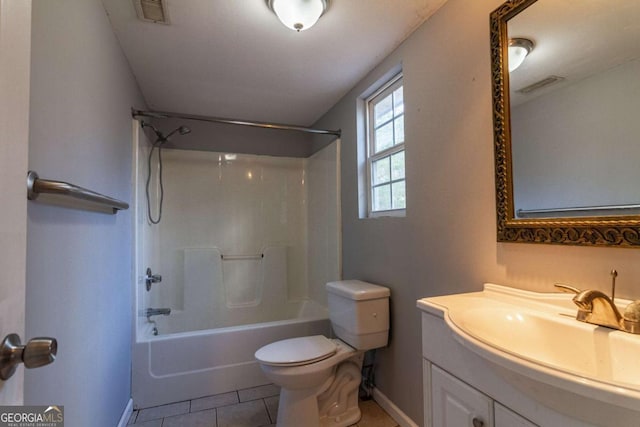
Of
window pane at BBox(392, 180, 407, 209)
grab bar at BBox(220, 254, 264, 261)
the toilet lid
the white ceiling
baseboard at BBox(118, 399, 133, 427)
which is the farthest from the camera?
grab bar at BBox(220, 254, 264, 261)

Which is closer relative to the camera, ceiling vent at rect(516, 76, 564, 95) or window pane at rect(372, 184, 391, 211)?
ceiling vent at rect(516, 76, 564, 95)

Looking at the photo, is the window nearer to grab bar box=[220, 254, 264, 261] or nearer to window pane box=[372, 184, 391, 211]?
window pane box=[372, 184, 391, 211]

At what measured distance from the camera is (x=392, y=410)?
1.81 metres

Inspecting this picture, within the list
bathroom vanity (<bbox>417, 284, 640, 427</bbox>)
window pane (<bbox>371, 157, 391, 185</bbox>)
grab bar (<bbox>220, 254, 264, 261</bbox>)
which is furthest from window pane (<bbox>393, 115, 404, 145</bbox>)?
grab bar (<bbox>220, 254, 264, 261</bbox>)

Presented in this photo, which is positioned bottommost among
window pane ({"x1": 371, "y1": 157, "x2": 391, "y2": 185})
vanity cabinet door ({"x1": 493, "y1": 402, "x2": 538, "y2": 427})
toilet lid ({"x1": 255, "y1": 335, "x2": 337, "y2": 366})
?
toilet lid ({"x1": 255, "y1": 335, "x2": 337, "y2": 366})

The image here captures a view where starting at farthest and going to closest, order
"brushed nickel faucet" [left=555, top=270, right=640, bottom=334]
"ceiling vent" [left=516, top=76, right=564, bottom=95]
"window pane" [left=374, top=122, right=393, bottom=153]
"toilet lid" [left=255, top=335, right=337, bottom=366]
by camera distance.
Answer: "window pane" [left=374, top=122, right=393, bottom=153], "toilet lid" [left=255, top=335, right=337, bottom=366], "ceiling vent" [left=516, top=76, right=564, bottom=95], "brushed nickel faucet" [left=555, top=270, right=640, bottom=334]

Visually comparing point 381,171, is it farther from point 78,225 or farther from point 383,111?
point 78,225

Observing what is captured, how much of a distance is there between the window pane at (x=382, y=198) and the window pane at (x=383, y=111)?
463 mm

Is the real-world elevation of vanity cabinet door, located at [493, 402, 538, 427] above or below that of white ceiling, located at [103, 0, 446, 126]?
below

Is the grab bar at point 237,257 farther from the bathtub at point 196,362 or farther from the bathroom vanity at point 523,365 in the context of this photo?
the bathroom vanity at point 523,365

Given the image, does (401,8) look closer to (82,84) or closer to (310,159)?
(82,84)

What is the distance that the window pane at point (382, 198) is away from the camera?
80.4 inches

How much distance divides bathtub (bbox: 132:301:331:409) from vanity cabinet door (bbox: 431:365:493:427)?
4.61 feet

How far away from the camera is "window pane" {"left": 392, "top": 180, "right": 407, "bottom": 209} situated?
6.19 feet
